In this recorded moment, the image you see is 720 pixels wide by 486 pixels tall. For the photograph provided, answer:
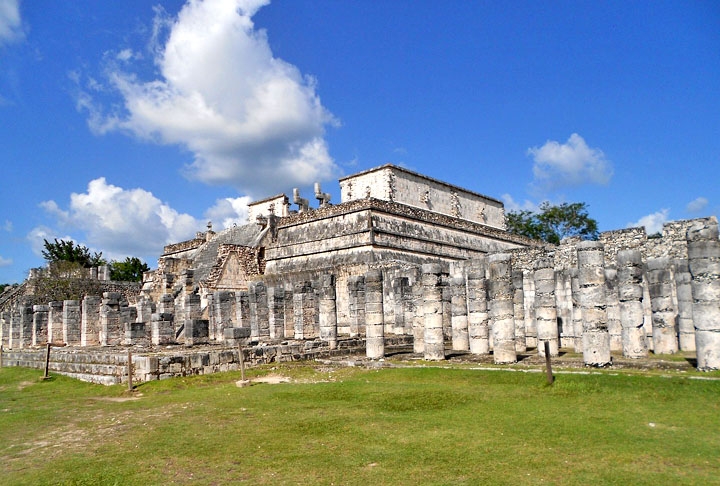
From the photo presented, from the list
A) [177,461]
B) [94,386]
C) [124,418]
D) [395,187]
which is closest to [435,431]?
[177,461]

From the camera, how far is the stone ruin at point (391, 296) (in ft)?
37.9

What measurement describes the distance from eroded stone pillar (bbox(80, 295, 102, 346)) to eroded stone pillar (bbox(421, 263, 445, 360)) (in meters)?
15.0

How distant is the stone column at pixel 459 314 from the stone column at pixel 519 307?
138 cm

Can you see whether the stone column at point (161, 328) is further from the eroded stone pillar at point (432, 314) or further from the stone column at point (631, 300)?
the stone column at point (631, 300)

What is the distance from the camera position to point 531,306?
54.6 ft

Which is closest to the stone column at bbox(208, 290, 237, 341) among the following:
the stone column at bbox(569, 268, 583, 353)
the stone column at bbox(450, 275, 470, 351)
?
the stone column at bbox(450, 275, 470, 351)

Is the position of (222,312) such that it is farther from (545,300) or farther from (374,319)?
(545,300)

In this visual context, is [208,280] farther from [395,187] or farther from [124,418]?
[124,418]

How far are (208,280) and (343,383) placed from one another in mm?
17761

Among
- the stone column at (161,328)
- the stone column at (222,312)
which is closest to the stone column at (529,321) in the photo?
the stone column at (222,312)

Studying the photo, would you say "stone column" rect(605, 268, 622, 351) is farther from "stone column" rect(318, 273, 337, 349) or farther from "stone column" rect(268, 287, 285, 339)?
"stone column" rect(268, 287, 285, 339)

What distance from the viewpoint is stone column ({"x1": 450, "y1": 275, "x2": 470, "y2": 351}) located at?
585 inches

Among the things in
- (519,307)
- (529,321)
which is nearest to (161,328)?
(519,307)

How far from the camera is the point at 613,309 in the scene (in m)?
13.6
